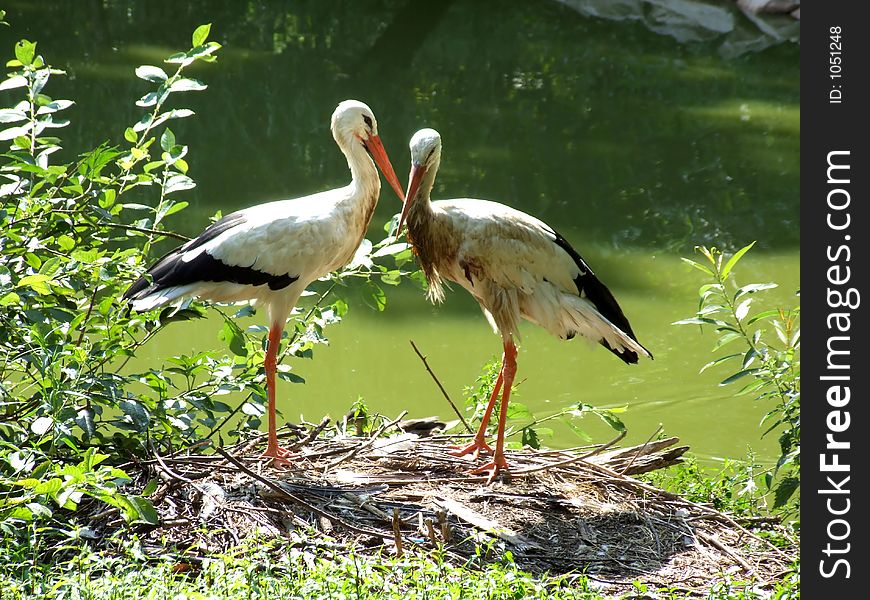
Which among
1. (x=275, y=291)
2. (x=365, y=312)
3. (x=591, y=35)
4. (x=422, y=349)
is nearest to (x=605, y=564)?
(x=275, y=291)

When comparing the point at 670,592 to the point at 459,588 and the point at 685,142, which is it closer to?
the point at 459,588

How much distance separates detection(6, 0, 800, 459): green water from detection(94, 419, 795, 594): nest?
1584 mm

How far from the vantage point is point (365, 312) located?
7.27 metres

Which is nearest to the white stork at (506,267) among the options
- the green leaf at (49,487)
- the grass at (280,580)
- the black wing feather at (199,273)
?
the black wing feather at (199,273)

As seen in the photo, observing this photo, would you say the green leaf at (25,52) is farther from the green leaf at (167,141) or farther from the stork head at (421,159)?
the stork head at (421,159)

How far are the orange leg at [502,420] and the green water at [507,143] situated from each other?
1.30 meters

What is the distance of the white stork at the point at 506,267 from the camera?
4.62 meters

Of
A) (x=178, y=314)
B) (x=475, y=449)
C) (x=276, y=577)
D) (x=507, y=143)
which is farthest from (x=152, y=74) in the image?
(x=507, y=143)

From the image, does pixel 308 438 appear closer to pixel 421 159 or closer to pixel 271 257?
pixel 271 257

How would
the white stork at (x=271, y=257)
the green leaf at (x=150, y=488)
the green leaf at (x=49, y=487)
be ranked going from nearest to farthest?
1. the green leaf at (x=49, y=487)
2. the green leaf at (x=150, y=488)
3. the white stork at (x=271, y=257)

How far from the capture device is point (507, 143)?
10312 millimetres

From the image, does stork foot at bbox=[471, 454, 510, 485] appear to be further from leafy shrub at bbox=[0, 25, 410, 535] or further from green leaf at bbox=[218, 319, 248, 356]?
green leaf at bbox=[218, 319, 248, 356]

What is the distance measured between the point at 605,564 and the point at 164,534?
4.95 feet

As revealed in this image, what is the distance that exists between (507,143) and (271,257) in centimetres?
618
